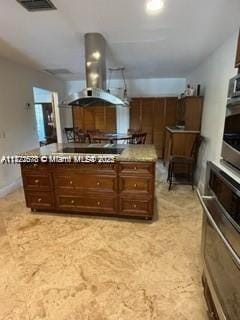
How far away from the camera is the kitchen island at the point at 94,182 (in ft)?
8.43

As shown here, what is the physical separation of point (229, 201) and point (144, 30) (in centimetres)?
233

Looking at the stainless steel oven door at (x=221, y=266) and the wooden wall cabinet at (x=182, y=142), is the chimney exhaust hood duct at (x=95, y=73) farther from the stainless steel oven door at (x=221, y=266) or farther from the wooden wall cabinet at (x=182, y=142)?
the stainless steel oven door at (x=221, y=266)

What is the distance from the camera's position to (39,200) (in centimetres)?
290

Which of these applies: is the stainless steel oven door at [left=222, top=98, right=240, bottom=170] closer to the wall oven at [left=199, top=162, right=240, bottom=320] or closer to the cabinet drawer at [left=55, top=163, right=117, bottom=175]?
the wall oven at [left=199, top=162, right=240, bottom=320]

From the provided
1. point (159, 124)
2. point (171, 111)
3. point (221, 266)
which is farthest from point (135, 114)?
point (221, 266)

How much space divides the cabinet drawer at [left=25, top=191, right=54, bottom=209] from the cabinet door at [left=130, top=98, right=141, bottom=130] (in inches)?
151

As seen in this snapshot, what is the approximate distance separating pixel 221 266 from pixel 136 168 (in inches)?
63.0

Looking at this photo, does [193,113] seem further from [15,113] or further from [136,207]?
[15,113]

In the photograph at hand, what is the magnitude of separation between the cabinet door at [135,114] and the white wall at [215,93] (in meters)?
2.14

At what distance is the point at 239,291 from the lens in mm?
853

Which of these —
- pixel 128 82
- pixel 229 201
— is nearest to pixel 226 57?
pixel 229 201

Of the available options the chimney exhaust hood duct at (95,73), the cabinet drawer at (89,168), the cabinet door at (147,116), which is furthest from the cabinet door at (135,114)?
the cabinet drawer at (89,168)

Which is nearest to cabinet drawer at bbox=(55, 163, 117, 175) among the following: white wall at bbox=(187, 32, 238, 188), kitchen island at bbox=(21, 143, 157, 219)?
kitchen island at bbox=(21, 143, 157, 219)

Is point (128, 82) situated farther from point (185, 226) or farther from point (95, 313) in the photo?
point (95, 313)
